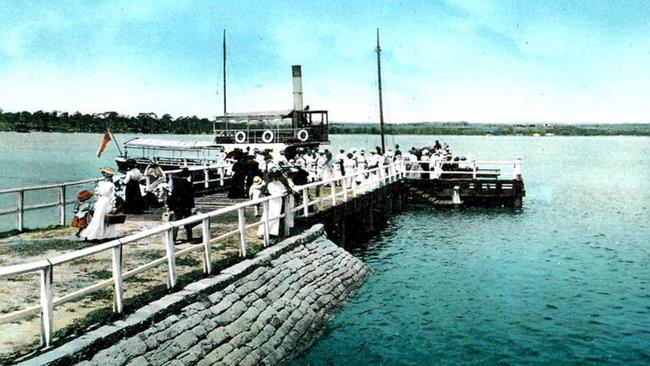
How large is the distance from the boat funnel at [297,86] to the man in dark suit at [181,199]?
109 ft

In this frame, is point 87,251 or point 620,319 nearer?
point 87,251

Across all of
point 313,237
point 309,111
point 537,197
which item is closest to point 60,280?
point 313,237

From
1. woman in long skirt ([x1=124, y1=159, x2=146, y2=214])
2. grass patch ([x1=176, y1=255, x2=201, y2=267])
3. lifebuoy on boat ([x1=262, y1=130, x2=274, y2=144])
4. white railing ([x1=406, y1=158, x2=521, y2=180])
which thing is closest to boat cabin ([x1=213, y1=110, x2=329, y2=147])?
lifebuoy on boat ([x1=262, y1=130, x2=274, y2=144])

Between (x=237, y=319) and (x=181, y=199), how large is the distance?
3629 mm

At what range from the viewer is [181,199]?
1217cm

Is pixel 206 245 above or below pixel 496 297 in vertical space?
above

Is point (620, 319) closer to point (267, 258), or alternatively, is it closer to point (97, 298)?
point (267, 258)

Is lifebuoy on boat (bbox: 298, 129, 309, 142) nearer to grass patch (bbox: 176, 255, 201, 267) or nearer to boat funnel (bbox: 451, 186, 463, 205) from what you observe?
boat funnel (bbox: 451, 186, 463, 205)

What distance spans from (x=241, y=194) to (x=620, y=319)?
11674 mm

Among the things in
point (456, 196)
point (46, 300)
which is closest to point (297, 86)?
point (456, 196)

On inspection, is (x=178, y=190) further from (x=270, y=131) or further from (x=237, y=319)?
(x=270, y=131)

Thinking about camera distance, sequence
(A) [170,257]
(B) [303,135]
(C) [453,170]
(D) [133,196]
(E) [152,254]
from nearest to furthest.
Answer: (A) [170,257], (E) [152,254], (D) [133,196], (C) [453,170], (B) [303,135]

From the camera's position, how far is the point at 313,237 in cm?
1452

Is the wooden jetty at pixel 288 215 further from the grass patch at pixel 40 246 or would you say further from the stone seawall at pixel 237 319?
the grass patch at pixel 40 246
